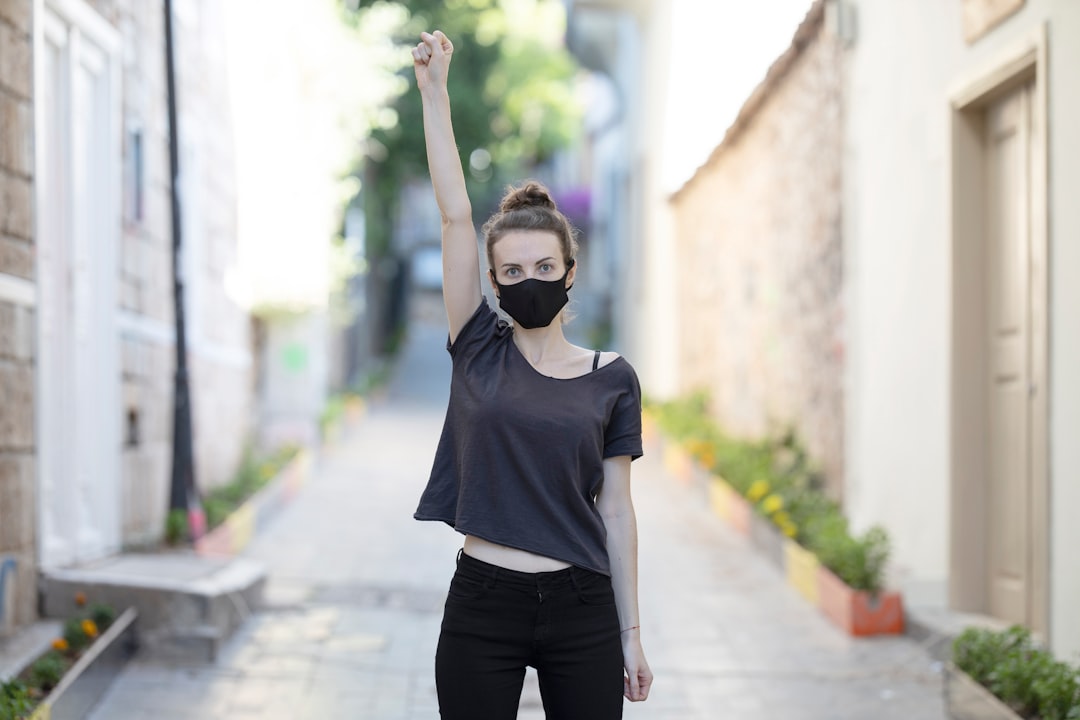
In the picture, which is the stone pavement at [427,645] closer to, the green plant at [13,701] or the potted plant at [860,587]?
the potted plant at [860,587]

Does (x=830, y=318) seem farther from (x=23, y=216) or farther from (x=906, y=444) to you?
(x=23, y=216)

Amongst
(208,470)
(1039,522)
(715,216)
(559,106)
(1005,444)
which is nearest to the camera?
(1039,522)

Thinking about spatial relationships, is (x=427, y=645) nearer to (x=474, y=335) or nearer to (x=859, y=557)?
(x=859, y=557)

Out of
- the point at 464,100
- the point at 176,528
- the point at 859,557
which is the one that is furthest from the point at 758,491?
the point at 464,100

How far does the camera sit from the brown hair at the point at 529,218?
280 centimetres

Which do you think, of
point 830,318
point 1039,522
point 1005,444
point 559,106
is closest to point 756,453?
point 830,318

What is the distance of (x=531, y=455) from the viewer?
→ 105 inches

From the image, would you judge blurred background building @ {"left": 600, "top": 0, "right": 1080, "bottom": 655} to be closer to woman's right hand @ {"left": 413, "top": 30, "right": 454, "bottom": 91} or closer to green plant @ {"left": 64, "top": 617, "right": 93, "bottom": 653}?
woman's right hand @ {"left": 413, "top": 30, "right": 454, "bottom": 91}

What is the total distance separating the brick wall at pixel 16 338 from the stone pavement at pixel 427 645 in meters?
0.60

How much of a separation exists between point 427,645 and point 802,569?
7.46 feet

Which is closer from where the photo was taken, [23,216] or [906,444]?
[23,216]

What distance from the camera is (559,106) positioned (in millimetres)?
30859

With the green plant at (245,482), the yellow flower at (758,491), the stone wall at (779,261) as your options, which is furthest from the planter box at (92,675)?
the stone wall at (779,261)

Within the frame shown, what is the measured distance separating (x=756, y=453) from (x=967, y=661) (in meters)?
5.18
